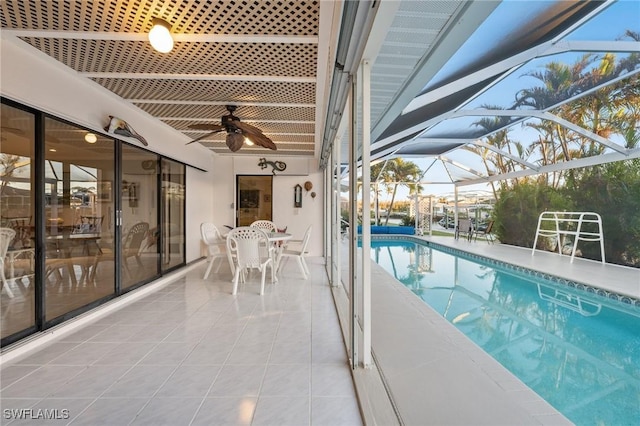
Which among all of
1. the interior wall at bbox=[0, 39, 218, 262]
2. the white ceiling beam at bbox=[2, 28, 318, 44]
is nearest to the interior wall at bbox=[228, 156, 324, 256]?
the interior wall at bbox=[0, 39, 218, 262]

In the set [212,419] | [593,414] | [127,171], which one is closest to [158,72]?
[127,171]

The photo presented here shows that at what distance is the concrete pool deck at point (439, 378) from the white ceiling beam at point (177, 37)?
241 centimetres

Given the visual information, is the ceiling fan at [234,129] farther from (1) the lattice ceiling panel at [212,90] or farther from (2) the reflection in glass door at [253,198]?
(2) the reflection in glass door at [253,198]

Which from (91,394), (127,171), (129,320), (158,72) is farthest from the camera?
(127,171)

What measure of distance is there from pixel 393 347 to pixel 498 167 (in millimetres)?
9554

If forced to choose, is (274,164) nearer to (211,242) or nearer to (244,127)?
(211,242)

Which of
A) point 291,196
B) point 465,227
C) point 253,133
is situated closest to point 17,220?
point 253,133

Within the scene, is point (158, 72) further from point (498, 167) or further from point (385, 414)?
point (498, 167)

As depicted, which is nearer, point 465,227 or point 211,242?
point 211,242

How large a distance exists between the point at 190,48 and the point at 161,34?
390mm

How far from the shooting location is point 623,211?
5359mm

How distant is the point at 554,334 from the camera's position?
2.85 metres

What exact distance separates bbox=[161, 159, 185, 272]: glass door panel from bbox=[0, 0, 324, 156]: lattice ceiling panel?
147cm

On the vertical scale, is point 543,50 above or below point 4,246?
above
